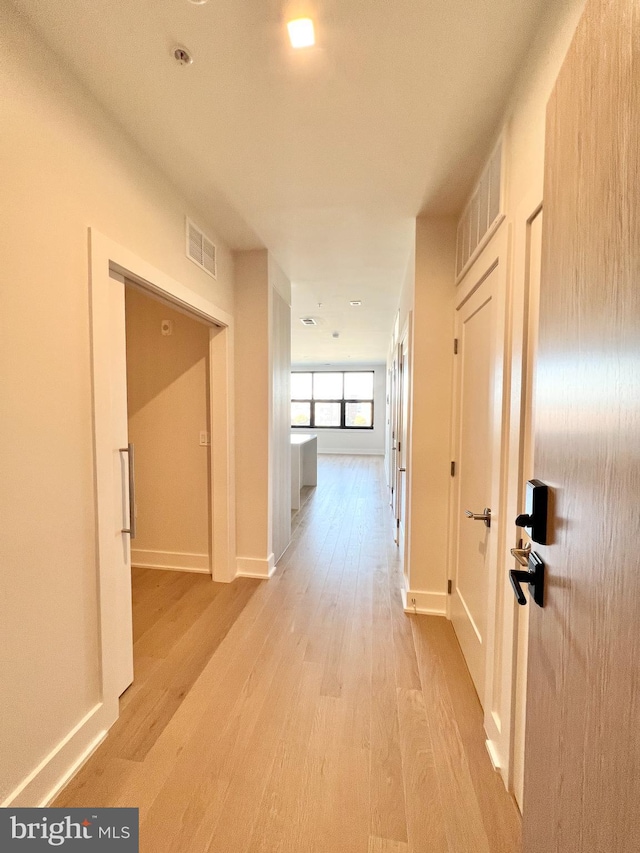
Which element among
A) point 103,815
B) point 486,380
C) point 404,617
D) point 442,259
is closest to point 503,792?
point 404,617

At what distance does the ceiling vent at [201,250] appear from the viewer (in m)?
2.12

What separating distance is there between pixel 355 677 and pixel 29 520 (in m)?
1.69

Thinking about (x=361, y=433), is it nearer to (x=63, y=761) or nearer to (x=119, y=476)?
(x=119, y=476)

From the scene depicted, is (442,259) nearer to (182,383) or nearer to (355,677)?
(182,383)

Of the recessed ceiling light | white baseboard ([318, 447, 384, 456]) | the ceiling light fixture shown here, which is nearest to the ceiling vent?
the ceiling light fixture

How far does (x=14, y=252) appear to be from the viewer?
109cm

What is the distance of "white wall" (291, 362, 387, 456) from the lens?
10009 millimetres

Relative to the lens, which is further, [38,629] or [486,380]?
[486,380]

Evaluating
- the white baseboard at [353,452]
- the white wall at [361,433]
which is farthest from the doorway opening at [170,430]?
the white baseboard at [353,452]

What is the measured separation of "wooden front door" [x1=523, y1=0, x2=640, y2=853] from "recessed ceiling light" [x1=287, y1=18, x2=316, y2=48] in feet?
2.81

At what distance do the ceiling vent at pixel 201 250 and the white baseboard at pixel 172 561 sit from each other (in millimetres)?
2312

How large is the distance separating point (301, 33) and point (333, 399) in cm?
934

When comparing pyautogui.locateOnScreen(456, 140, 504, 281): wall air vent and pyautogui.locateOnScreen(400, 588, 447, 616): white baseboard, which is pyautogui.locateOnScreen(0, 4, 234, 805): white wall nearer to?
pyautogui.locateOnScreen(456, 140, 504, 281): wall air vent

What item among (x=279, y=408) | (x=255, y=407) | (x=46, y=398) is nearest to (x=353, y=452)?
(x=279, y=408)
